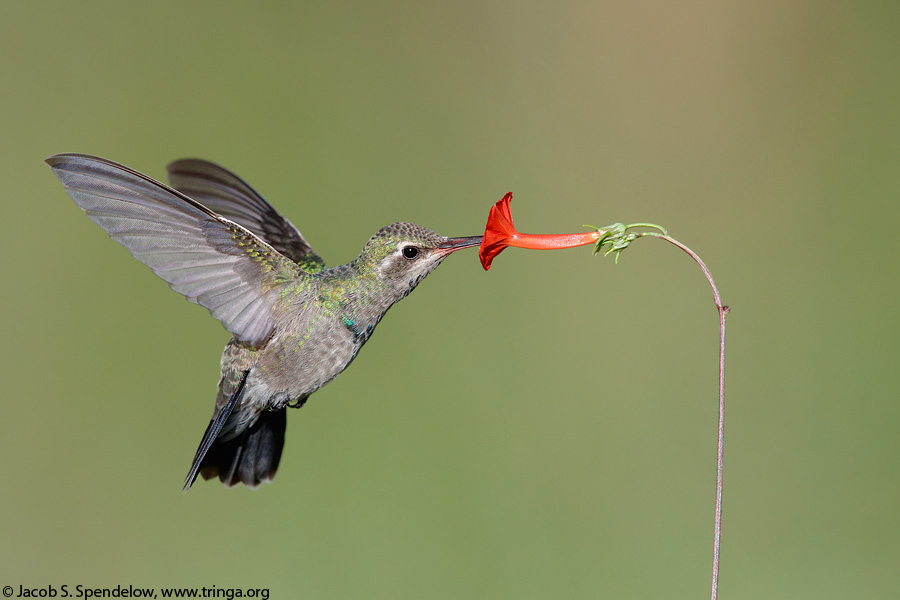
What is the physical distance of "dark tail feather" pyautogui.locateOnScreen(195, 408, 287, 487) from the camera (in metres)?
2.70

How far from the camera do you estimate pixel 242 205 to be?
2.73 meters

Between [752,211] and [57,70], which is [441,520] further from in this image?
[57,70]

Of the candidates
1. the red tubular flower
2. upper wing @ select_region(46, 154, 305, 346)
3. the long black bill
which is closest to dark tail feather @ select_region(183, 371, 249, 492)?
upper wing @ select_region(46, 154, 305, 346)

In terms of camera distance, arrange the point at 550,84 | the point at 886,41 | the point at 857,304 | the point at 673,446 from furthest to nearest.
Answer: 1. the point at 550,84
2. the point at 886,41
3. the point at 857,304
4. the point at 673,446

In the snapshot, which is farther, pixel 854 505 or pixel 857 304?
pixel 857 304

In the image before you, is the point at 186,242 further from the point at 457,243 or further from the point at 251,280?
the point at 457,243

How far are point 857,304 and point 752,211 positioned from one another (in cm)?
92

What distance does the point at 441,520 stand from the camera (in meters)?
4.17

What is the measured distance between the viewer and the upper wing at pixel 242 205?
2645 millimetres

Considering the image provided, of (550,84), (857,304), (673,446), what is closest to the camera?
(673,446)

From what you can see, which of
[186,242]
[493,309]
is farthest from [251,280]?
[493,309]

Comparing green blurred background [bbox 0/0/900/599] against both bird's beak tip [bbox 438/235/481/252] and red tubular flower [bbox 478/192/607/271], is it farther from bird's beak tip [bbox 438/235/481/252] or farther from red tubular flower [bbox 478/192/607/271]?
red tubular flower [bbox 478/192/607/271]

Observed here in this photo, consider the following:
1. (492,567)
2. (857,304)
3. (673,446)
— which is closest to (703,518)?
(673,446)

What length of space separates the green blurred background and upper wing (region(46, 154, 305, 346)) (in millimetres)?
2186
